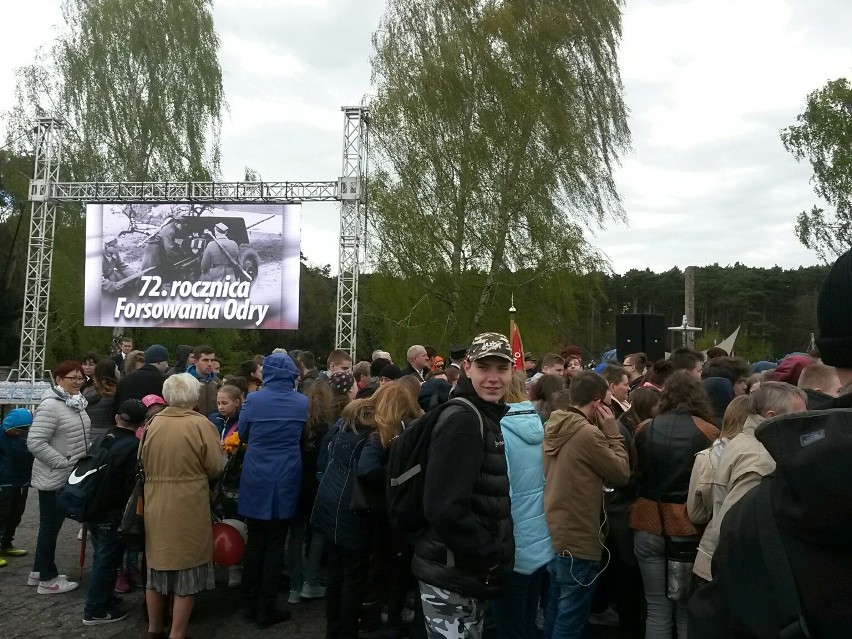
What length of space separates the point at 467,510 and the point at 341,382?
3160 mm

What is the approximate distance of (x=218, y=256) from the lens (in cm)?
1568

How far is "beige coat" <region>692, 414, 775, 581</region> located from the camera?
3.13 metres

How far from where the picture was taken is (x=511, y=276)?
1945 cm

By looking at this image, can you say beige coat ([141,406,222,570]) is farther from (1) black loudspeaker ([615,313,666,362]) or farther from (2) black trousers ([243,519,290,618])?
(1) black loudspeaker ([615,313,666,362])

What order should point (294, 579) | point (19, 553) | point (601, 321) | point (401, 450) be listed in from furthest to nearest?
point (601, 321)
point (19, 553)
point (294, 579)
point (401, 450)

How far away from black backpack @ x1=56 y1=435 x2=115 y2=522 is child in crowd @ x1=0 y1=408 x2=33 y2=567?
170 centimetres

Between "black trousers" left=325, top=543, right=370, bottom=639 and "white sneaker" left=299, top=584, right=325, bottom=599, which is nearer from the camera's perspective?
"black trousers" left=325, top=543, right=370, bottom=639

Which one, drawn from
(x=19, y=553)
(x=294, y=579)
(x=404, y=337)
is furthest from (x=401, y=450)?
(x=404, y=337)

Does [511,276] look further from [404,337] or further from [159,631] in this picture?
[159,631]

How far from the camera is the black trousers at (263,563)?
5.20m

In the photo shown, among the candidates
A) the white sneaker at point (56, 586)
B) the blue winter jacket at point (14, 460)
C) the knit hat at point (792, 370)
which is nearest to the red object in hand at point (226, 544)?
the white sneaker at point (56, 586)

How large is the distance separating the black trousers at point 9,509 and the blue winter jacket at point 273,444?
105 inches

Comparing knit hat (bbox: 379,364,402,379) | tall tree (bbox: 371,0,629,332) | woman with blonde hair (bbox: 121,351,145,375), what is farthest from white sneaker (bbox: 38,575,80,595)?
tall tree (bbox: 371,0,629,332)

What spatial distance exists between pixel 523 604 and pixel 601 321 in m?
54.5
